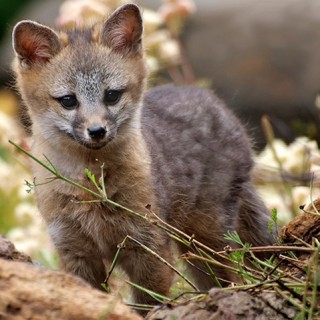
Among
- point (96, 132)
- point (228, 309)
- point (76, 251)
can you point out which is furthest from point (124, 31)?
point (228, 309)

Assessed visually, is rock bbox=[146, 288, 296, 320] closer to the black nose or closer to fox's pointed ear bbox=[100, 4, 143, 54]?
the black nose

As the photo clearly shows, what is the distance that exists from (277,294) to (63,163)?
149 centimetres

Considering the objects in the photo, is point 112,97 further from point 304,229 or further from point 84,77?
point 304,229

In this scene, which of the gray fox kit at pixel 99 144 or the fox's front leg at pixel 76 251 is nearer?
the gray fox kit at pixel 99 144

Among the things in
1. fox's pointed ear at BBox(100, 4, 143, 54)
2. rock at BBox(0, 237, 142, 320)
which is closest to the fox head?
fox's pointed ear at BBox(100, 4, 143, 54)

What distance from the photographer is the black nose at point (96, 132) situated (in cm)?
399

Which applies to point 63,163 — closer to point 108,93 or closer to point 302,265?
point 108,93

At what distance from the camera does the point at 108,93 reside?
4.23 meters

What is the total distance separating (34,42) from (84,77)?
14.0 inches

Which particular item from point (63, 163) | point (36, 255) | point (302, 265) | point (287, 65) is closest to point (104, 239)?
point (63, 163)

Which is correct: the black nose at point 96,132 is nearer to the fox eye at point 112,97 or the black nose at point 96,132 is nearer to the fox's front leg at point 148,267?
the fox eye at point 112,97

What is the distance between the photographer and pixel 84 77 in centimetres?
420

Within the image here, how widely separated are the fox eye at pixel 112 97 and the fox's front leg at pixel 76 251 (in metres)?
0.59

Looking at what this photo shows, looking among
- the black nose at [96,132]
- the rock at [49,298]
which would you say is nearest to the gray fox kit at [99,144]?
the black nose at [96,132]
